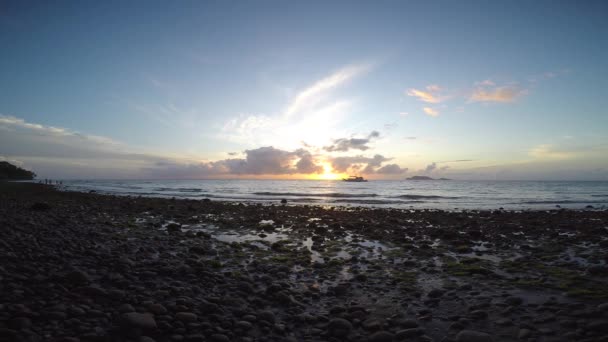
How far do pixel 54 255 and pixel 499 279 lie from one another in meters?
11.5

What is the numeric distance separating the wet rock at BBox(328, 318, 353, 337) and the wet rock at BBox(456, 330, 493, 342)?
5.44ft

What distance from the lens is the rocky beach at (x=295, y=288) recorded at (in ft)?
15.1

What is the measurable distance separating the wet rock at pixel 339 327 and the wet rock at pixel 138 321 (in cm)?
275

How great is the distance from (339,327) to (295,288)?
215 centimetres

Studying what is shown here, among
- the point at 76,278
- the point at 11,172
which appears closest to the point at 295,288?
the point at 76,278

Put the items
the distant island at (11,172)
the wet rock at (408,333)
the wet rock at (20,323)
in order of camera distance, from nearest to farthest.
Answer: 1. the wet rock at (20,323)
2. the wet rock at (408,333)
3. the distant island at (11,172)

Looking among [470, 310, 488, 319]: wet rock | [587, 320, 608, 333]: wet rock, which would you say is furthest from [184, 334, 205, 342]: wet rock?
[587, 320, 608, 333]: wet rock

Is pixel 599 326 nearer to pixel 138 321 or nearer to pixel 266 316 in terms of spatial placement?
pixel 266 316

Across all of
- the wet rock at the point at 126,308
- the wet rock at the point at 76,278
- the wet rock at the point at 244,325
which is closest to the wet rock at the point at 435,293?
the wet rock at the point at 244,325

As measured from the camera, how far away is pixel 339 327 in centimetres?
493

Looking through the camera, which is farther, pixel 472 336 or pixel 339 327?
pixel 339 327

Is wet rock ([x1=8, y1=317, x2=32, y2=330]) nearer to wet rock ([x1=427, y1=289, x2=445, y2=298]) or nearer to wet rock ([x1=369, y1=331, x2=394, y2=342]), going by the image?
wet rock ([x1=369, y1=331, x2=394, y2=342])

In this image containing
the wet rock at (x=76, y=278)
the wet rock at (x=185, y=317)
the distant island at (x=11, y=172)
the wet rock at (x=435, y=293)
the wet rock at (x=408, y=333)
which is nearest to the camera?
the wet rock at (x=408, y=333)

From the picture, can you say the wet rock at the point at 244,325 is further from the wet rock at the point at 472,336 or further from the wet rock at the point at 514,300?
the wet rock at the point at 514,300
